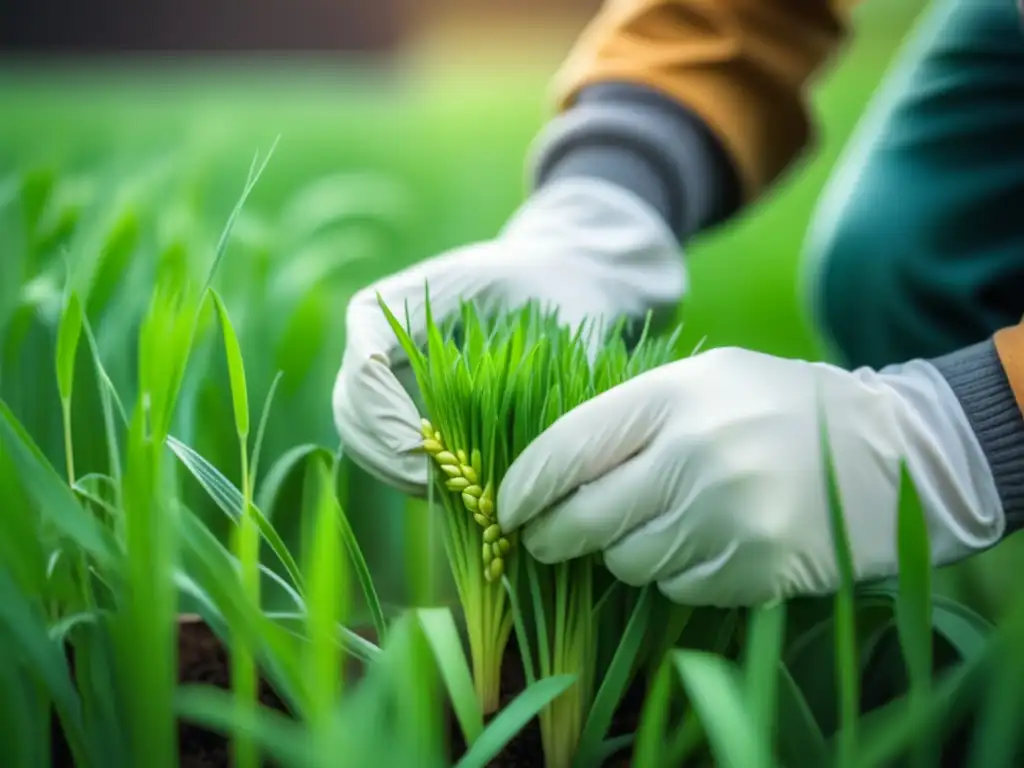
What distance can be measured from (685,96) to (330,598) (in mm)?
742

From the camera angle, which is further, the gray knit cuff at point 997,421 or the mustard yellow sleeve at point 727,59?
the mustard yellow sleeve at point 727,59

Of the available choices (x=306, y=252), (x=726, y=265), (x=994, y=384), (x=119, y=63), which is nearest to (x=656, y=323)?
(x=994, y=384)

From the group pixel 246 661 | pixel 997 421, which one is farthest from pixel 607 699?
pixel 997 421

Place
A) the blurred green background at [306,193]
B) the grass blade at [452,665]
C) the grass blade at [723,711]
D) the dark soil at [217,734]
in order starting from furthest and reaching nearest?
the blurred green background at [306,193], the dark soil at [217,734], the grass blade at [452,665], the grass blade at [723,711]

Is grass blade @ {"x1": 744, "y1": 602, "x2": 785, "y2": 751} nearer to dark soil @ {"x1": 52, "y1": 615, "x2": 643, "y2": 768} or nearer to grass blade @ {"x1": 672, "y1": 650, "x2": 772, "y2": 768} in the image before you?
grass blade @ {"x1": 672, "y1": 650, "x2": 772, "y2": 768}

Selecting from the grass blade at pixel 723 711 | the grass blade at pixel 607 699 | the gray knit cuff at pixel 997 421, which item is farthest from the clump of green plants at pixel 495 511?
the gray knit cuff at pixel 997 421

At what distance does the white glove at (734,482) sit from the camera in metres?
0.59

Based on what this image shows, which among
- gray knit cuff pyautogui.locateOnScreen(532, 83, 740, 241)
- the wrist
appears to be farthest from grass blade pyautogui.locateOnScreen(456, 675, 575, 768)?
gray knit cuff pyautogui.locateOnScreen(532, 83, 740, 241)

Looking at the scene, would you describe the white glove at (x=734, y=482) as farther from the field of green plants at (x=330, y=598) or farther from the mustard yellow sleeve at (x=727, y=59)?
the mustard yellow sleeve at (x=727, y=59)

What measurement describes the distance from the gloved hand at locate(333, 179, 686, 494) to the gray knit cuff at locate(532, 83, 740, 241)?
0.03 m

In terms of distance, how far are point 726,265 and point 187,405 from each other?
1.52 m

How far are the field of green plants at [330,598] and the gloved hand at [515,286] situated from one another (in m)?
0.02

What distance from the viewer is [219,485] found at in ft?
1.90

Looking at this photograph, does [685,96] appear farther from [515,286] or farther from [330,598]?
[330,598]
